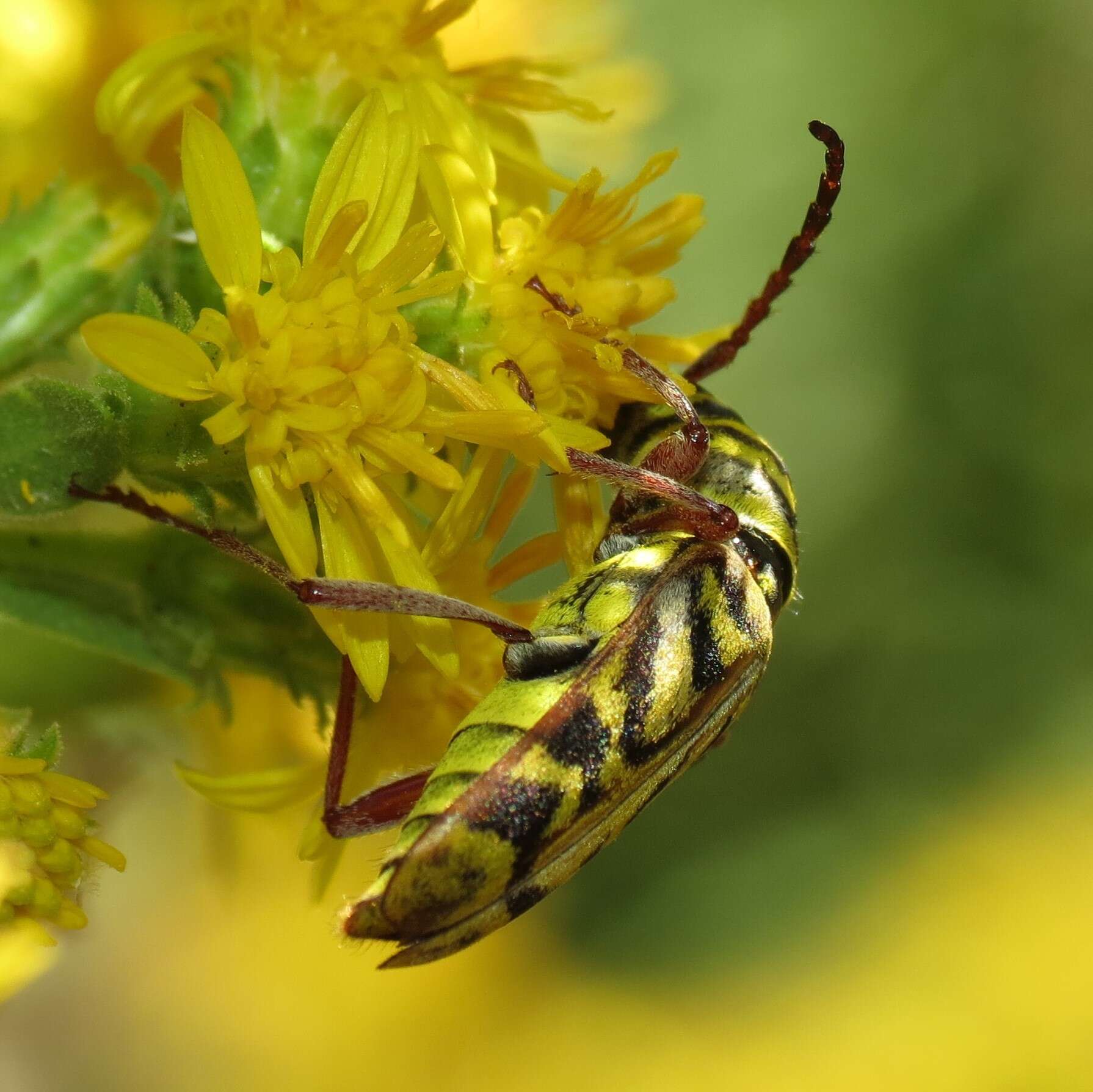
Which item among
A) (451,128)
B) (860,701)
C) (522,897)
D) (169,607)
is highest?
(451,128)

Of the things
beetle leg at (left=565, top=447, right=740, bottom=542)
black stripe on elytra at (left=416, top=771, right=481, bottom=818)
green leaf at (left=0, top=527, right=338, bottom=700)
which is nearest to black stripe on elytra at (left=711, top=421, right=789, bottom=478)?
beetle leg at (left=565, top=447, right=740, bottom=542)

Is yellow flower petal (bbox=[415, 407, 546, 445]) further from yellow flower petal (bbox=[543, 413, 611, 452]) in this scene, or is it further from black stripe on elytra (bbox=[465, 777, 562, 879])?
black stripe on elytra (bbox=[465, 777, 562, 879])

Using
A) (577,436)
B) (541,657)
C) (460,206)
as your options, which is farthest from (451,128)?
(541,657)

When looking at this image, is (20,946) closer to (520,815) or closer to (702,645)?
(520,815)

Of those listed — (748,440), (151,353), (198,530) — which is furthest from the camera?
(748,440)

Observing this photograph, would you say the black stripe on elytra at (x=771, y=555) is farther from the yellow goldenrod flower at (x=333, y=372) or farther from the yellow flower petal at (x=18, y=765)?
the yellow flower petal at (x=18, y=765)

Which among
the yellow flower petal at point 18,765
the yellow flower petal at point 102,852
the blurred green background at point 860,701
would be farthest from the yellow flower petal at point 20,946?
the blurred green background at point 860,701
